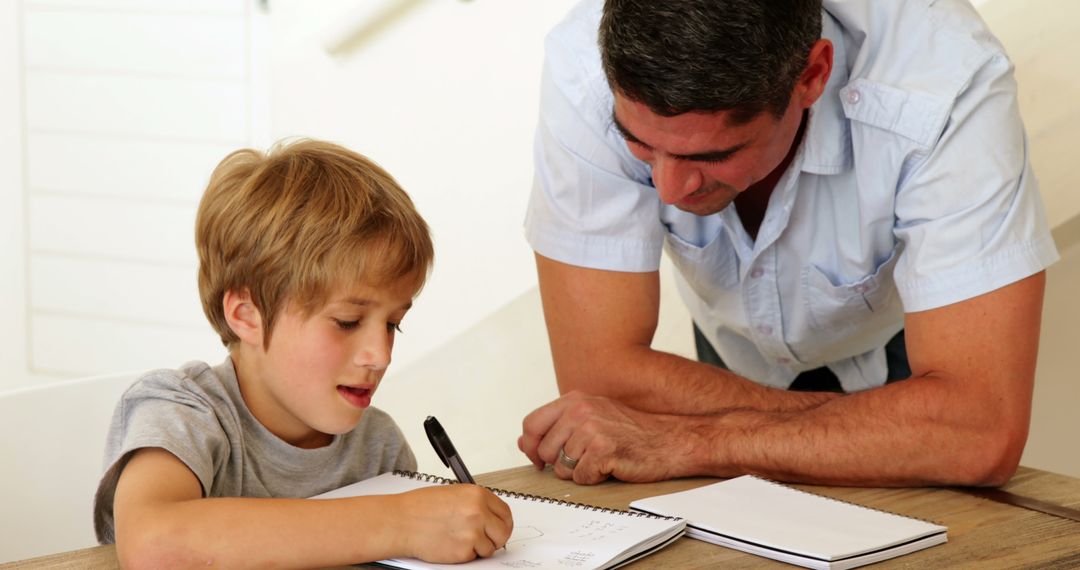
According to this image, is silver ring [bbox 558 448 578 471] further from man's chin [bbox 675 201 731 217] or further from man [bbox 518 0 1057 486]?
man's chin [bbox 675 201 731 217]

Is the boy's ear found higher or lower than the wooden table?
higher

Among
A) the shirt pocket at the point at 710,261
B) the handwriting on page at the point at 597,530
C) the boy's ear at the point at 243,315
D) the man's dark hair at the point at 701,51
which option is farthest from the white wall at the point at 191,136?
the handwriting on page at the point at 597,530

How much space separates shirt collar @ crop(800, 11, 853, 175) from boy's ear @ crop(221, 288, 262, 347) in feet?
2.37

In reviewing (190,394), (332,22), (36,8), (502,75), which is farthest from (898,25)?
(36,8)

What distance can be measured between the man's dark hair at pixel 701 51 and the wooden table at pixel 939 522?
0.43 meters

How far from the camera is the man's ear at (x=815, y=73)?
4.63ft

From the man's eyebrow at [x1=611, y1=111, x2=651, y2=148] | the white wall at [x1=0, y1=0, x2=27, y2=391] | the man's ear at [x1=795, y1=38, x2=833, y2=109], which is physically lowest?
the white wall at [x1=0, y1=0, x2=27, y2=391]

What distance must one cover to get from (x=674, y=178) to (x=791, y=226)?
0.91ft

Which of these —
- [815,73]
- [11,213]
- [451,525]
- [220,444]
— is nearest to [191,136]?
[11,213]

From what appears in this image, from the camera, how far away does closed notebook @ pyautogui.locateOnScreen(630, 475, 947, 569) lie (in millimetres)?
1013

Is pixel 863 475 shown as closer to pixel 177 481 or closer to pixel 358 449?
pixel 358 449

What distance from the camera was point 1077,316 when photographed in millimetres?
2316

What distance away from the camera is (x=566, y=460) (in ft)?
4.26

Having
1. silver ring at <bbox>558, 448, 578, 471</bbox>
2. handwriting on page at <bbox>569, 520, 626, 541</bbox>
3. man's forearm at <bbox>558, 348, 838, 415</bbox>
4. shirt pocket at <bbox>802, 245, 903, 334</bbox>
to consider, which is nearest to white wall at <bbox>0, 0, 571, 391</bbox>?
shirt pocket at <bbox>802, 245, 903, 334</bbox>
